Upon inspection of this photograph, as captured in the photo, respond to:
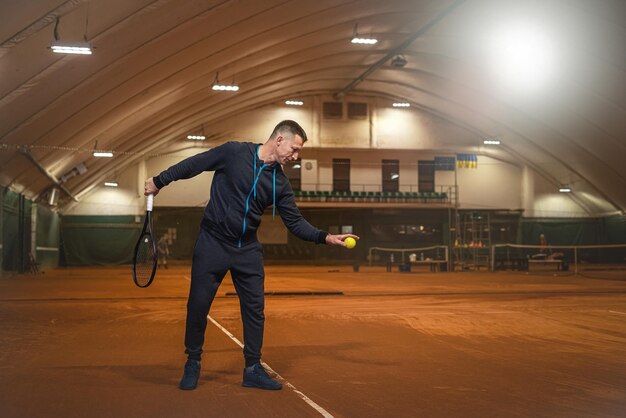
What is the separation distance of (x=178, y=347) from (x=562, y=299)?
10.3 m

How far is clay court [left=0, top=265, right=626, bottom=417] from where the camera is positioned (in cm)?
480

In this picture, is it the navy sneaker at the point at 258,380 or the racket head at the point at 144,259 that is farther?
the racket head at the point at 144,259

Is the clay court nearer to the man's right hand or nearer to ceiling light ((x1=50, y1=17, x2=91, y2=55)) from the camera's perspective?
the man's right hand

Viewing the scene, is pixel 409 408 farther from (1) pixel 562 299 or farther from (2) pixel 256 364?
→ (1) pixel 562 299

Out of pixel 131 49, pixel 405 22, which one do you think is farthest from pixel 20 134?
pixel 405 22

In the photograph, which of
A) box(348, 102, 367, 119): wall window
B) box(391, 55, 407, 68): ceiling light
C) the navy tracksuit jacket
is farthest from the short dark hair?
box(348, 102, 367, 119): wall window

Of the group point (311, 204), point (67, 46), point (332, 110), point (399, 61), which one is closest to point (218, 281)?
point (67, 46)

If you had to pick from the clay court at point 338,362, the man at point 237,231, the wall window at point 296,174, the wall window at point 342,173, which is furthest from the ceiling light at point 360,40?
the man at point 237,231

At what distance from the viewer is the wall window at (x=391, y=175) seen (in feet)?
159

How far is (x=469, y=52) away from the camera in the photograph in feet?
109

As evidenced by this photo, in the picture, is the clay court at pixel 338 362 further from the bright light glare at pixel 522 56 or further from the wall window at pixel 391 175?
the wall window at pixel 391 175

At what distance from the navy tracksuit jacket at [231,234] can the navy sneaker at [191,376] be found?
0.06 meters

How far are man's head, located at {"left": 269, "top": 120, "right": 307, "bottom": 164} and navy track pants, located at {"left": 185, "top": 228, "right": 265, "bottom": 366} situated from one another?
788 mm

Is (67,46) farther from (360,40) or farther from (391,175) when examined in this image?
(391,175)
